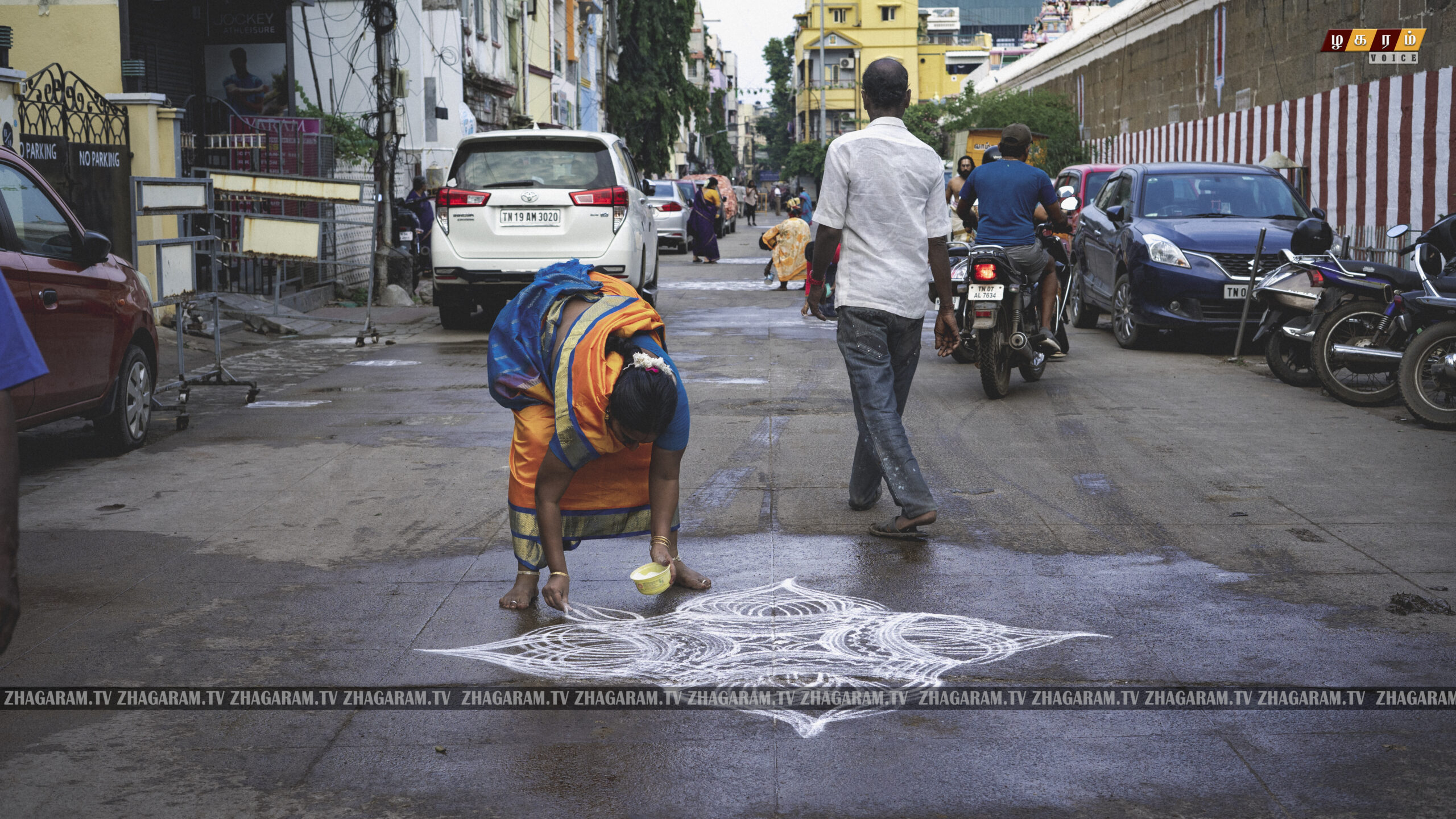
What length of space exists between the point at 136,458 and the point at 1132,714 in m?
6.10

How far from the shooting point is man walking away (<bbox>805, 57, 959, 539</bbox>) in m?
5.82

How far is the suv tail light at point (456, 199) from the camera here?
1393cm

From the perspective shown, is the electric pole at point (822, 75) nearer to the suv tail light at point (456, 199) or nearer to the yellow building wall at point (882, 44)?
the yellow building wall at point (882, 44)

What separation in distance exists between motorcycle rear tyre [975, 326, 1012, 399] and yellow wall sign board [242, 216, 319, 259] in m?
5.40

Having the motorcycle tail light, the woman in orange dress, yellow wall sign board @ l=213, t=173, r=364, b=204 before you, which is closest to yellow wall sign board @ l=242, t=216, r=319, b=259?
yellow wall sign board @ l=213, t=173, r=364, b=204

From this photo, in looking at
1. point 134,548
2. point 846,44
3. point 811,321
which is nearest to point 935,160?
point 134,548

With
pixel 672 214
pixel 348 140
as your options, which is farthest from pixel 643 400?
pixel 672 214

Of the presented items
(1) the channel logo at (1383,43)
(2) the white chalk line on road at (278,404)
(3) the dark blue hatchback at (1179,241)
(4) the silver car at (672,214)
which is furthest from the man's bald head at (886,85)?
(4) the silver car at (672,214)

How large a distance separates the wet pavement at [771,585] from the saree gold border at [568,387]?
621 millimetres

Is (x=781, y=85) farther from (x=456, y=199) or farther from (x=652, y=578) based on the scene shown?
(x=652, y=578)

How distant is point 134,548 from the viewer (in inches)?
226

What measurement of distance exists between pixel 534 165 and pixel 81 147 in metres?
4.17

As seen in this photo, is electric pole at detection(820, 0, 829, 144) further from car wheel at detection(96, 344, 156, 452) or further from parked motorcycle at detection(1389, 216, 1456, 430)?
car wheel at detection(96, 344, 156, 452)

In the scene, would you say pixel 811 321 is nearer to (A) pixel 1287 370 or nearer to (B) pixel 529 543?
(A) pixel 1287 370
